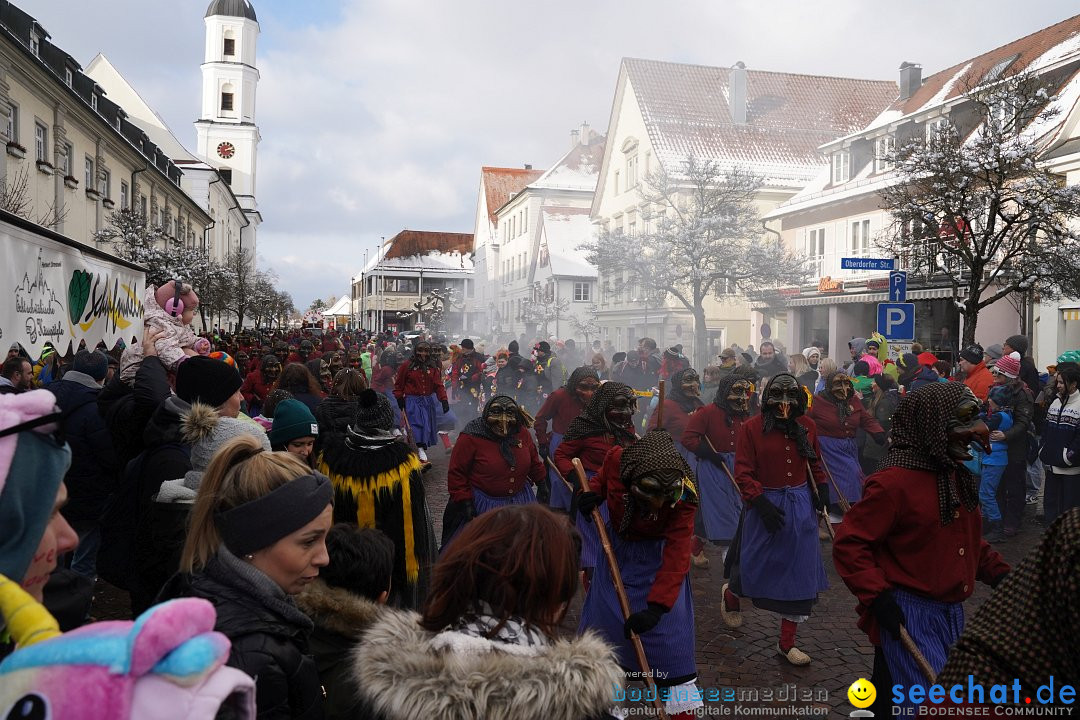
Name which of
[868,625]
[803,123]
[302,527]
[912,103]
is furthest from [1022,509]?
[803,123]

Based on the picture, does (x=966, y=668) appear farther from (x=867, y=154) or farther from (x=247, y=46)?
(x=247, y=46)

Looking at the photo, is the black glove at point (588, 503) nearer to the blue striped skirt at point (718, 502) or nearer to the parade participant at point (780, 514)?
the parade participant at point (780, 514)

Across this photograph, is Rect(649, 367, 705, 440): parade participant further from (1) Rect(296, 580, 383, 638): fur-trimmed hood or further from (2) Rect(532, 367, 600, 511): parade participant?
(1) Rect(296, 580, 383, 638): fur-trimmed hood

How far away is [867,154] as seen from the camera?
94.7ft

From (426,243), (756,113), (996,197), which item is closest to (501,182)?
(426,243)

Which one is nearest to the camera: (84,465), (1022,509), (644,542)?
(644,542)

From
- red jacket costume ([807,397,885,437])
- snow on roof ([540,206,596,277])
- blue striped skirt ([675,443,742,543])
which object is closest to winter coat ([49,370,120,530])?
blue striped skirt ([675,443,742,543])

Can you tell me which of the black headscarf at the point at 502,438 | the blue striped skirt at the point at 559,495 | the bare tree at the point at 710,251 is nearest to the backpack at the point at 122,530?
the black headscarf at the point at 502,438

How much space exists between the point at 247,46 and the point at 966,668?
8525 centimetres

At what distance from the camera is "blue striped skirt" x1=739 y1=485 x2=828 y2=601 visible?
563 cm

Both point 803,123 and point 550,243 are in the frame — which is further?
point 550,243

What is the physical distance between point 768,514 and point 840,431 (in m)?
3.29

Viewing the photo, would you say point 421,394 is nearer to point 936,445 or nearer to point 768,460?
point 768,460

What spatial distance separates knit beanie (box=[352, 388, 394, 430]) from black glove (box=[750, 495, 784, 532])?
260 centimetres
